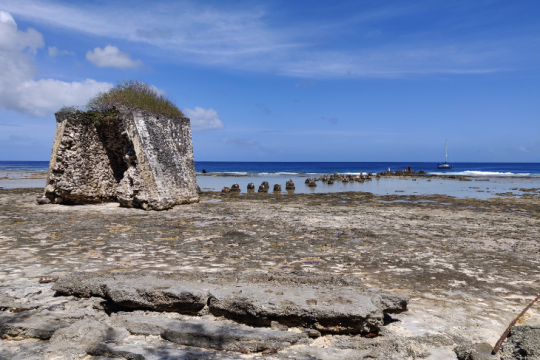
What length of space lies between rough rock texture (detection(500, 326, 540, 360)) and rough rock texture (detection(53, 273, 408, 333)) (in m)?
0.86

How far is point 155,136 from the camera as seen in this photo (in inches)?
443

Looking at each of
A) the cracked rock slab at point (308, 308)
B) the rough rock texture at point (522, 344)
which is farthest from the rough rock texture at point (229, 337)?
the rough rock texture at point (522, 344)

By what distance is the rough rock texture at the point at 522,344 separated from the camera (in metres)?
2.61

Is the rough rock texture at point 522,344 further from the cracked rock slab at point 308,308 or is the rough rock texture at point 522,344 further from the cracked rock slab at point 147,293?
the cracked rock slab at point 147,293

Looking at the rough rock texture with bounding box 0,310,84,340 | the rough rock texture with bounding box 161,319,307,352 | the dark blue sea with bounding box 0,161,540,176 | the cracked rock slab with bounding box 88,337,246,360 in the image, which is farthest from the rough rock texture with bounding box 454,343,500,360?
the dark blue sea with bounding box 0,161,540,176

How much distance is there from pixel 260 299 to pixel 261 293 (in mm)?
143

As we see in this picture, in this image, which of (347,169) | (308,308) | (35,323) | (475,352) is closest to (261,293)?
(308,308)

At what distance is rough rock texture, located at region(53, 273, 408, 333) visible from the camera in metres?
3.03

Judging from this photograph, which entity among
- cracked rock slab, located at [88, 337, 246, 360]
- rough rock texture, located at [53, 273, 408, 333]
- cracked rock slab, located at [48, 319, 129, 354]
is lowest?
cracked rock slab, located at [88, 337, 246, 360]

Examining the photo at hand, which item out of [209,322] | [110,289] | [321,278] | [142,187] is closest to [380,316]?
[321,278]

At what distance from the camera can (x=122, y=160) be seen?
12359 millimetres

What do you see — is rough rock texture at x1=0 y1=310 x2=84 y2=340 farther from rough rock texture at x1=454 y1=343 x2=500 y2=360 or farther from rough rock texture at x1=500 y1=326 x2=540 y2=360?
rough rock texture at x1=500 y1=326 x2=540 y2=360

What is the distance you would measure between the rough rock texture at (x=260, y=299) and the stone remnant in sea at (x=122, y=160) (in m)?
7.33

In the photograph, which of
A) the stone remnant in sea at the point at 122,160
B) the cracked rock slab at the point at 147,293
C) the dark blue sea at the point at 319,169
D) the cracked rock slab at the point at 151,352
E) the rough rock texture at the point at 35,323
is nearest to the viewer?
the cracked rock slab at the point at 151,352
